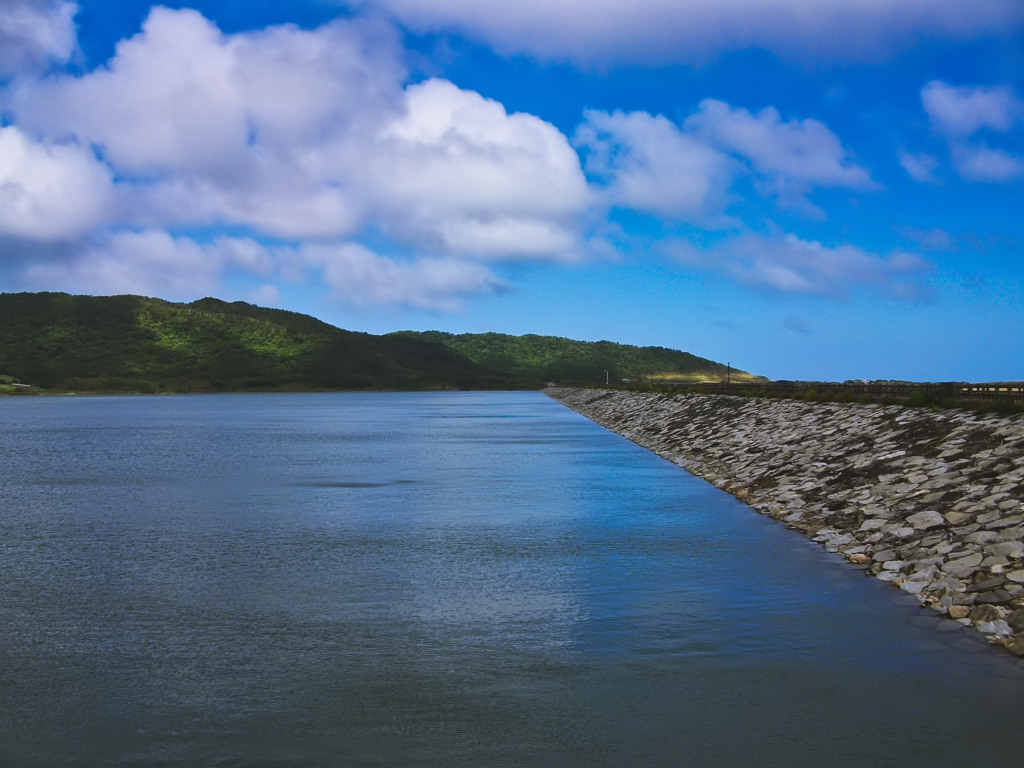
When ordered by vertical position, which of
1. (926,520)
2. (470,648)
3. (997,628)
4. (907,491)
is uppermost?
(907,491)

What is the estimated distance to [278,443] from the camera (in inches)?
2167

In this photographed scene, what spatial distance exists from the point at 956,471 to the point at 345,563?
1382 centimetres

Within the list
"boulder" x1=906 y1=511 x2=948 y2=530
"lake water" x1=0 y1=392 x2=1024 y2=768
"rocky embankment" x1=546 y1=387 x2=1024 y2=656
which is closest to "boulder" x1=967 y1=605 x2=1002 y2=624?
"rocky embankment" x1=546 y1=387 x2=1024 y2=656

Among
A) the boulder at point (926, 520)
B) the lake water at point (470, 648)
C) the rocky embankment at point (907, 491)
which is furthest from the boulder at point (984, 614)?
the boulder at point (926, 520)

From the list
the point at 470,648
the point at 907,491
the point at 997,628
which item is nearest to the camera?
the point at 470,648

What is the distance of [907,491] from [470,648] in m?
13.2

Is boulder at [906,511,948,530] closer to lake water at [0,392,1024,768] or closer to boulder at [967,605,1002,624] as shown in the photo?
lake water at [0,392,1024,768]

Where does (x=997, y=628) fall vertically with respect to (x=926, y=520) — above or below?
below

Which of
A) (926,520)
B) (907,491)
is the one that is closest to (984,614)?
(926,520)

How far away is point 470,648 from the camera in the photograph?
1112 cm

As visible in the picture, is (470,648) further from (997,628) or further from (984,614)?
(984,614)

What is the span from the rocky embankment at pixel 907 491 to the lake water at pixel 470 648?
793mm

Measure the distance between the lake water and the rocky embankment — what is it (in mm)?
793

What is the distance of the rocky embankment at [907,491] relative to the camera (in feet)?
44.0
